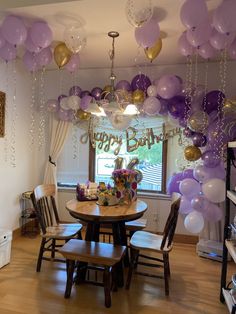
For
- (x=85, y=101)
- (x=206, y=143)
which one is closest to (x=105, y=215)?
(x=206, y=143)

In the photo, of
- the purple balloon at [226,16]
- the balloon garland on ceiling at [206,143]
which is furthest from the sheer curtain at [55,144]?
the purple balloon at [226,16]

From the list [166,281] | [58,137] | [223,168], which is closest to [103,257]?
[166,281]

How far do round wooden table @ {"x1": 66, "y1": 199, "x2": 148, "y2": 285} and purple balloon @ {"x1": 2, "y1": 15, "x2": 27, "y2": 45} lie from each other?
1.62 meters

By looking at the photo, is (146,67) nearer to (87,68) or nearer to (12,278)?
(87,68)

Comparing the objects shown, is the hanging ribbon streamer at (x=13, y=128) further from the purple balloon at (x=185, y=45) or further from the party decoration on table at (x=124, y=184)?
the purple balloon at (x=185, y=45)

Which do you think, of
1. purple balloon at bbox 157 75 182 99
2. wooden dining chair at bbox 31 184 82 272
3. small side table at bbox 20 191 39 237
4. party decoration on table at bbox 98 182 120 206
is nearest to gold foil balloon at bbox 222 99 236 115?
purple balloon at bbox 157 75 182 99

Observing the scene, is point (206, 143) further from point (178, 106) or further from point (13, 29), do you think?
point (13, 29)

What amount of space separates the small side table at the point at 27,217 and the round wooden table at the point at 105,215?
128 centimetres

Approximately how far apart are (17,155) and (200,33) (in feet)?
9.13

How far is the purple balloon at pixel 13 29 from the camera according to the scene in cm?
239

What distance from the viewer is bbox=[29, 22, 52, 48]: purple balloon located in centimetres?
248

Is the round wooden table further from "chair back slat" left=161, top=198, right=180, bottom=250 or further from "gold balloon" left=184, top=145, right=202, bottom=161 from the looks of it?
"gold balloon" left=184, top=145, right=202, bottom=161

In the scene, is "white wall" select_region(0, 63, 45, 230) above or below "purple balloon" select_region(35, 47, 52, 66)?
below

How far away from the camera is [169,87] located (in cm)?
316
